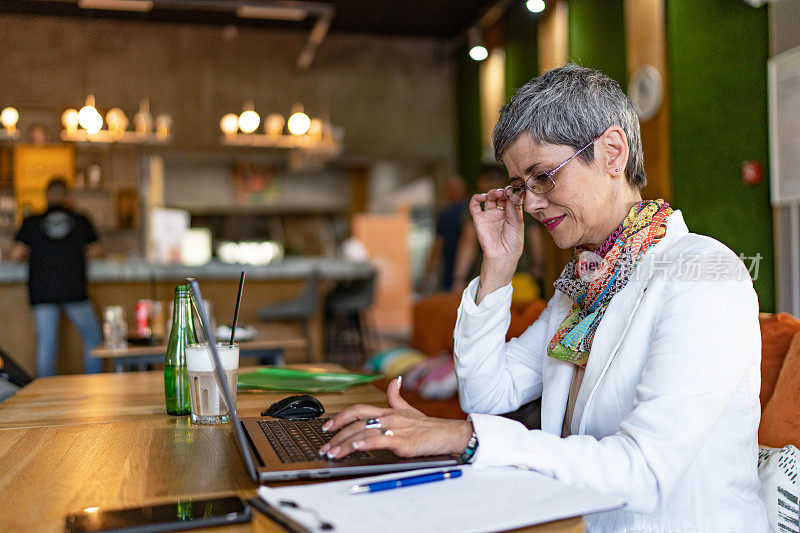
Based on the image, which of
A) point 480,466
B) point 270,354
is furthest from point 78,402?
point 270,354

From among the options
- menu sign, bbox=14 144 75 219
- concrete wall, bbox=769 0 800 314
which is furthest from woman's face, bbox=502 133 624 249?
menu sign, bbox=14 144 75 219

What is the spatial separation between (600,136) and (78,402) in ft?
4.04

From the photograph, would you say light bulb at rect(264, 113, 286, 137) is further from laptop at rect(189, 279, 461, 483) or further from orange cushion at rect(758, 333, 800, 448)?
laptop at rect(189, 279, 461, 483)

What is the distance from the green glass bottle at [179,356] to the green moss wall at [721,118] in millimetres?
3211

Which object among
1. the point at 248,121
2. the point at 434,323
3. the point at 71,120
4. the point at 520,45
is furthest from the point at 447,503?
the point at 248,121

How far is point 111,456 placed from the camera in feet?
3.46

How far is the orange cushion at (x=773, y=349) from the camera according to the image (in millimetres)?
1560

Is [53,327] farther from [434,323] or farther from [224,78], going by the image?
[224,78]

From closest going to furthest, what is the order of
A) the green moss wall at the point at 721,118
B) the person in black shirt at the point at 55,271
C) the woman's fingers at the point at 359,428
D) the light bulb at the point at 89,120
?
the woman's fingers at the point at 359,428 < the green moss wall at the point at 721,118 < the person in black shirt at the point at 55,271 < the light bulb at the point at 89,120

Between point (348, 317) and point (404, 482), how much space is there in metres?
7.13

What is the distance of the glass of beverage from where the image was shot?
126 cm

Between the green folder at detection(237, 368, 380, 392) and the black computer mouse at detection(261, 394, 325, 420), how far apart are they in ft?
0.98

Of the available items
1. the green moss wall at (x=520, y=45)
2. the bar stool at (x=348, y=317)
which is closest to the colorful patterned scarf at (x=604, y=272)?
the green moss wall at (x=520, y=45)

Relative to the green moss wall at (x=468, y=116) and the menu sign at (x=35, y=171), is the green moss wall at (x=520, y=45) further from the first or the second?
the menu sign at (x=35, y=171)
